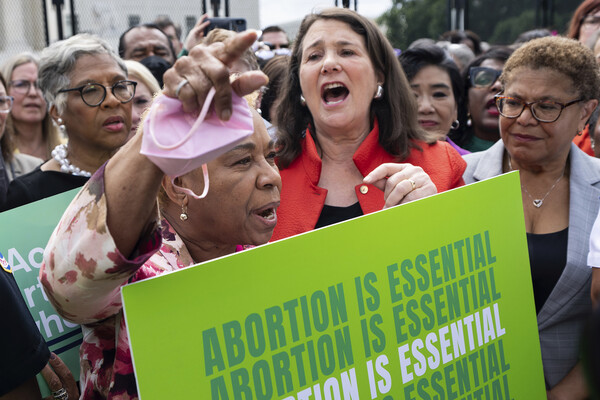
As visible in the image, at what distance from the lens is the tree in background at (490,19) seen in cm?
948

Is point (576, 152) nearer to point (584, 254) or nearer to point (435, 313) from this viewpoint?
point (584, 254)

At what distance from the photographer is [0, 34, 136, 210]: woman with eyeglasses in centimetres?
312

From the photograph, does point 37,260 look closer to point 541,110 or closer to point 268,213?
point 268,213

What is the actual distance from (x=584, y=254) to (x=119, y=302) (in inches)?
77.0

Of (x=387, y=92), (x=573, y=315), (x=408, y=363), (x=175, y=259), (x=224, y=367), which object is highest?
(x=387, y=92)

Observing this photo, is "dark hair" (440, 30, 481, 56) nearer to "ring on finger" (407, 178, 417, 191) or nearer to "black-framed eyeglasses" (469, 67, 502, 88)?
"black-framed eyeglasses" (469, 67, 502, 88)

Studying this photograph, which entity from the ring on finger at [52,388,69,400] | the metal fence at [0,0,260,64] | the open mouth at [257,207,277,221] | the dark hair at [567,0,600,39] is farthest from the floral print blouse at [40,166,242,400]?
the metal fence at [0,0,260,64]

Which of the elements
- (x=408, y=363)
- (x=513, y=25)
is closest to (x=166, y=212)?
(x=408, y=363)

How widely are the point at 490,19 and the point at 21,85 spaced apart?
7.17m

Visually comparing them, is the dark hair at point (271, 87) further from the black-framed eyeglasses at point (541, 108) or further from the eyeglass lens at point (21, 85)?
the eyeglass lens at point (21, 85)

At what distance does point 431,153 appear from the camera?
291 cm

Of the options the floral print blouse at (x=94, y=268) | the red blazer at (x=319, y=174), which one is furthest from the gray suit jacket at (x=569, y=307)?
the floral print blouse at (x=94, y=268)

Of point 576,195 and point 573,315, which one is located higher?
point 576,195

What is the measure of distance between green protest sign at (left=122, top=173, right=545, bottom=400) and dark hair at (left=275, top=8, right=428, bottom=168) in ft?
2.98
